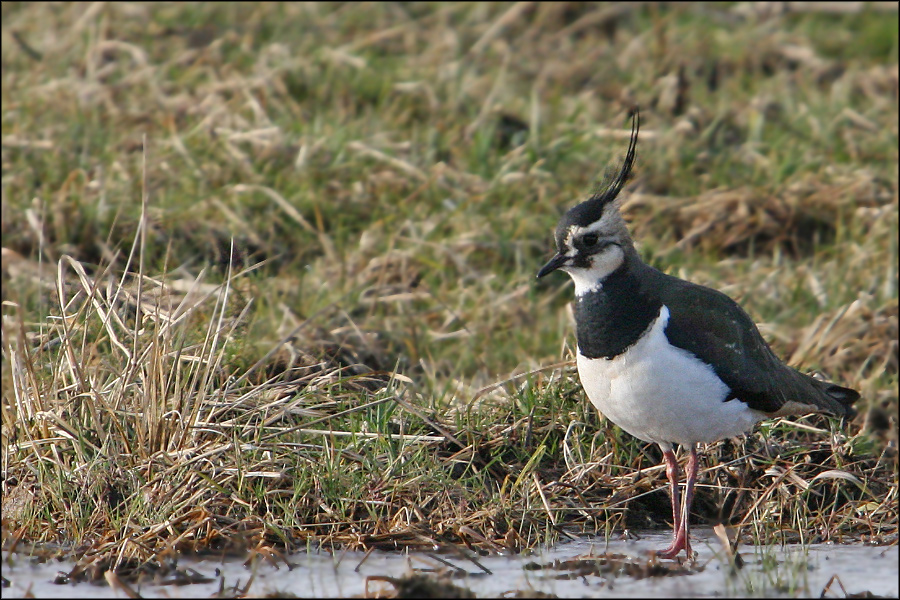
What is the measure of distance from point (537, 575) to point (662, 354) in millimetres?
813

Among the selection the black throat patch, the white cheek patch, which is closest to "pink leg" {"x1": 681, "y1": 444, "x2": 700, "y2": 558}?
the black throat patch

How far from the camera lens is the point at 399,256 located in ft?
19.9

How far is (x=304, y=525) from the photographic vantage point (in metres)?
3.93

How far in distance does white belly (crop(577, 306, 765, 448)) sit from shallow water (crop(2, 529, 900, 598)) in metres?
0.41

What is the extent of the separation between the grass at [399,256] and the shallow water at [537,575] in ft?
0.41

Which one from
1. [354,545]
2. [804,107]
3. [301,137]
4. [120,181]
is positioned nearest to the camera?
[354,545]

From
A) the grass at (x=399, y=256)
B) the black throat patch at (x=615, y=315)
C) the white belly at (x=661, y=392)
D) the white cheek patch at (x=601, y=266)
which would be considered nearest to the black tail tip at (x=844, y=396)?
the grass at (x=399, y=256)

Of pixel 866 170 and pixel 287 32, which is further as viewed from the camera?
pixel 287 32

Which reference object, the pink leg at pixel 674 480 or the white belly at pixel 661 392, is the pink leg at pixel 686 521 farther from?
the white belly at pixel 661 392

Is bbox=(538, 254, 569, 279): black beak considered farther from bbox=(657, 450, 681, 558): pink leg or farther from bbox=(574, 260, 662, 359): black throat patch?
bbox=(657, 450, 681, 558): pink leg

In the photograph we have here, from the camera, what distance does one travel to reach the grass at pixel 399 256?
405 cm

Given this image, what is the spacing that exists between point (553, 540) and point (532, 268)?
2.43 m

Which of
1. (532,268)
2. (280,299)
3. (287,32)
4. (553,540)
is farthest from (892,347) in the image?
(287,32)

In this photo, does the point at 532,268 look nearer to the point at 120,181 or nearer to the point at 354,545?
the point at 120,181
